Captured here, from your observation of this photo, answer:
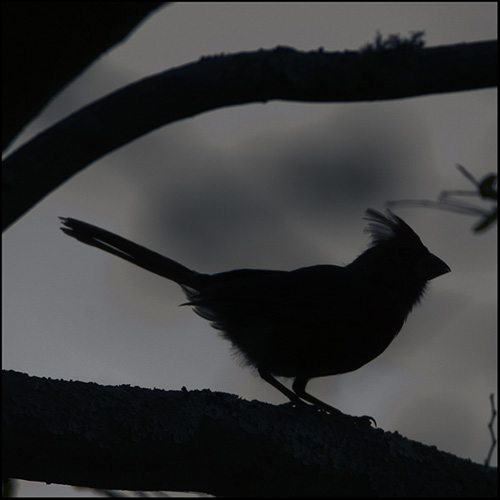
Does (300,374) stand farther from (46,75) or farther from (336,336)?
(46,75)

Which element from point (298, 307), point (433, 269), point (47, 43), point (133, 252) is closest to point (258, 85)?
point (47, 43)

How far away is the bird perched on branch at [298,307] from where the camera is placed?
14.6ft

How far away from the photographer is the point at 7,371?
2.54 meters

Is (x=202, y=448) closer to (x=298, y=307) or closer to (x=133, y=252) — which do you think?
(x=298, y=307)

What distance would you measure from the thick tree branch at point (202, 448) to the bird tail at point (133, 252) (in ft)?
6.35

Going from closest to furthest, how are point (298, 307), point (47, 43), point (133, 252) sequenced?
point (47, 43), point (298, 307), point (133, 252)

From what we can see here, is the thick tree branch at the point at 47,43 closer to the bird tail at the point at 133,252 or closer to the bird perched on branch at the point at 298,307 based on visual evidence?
the bird perched on branch at the point at 298,307

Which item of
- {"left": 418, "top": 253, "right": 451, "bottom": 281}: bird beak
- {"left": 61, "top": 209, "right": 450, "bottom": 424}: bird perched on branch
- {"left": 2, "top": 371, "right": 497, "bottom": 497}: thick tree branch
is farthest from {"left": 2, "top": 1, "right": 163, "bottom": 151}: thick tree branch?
{"left": 418, "top": 253, "right": 451, "bottom": 281}: bird beak

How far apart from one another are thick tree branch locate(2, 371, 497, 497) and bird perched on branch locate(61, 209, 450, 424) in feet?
3.97

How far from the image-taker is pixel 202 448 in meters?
2.67

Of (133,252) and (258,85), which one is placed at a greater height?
(133,252)

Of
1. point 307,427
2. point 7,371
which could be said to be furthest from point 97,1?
point 307,427

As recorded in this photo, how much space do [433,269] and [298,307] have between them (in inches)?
45.4

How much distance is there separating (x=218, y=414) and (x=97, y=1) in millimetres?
1731
